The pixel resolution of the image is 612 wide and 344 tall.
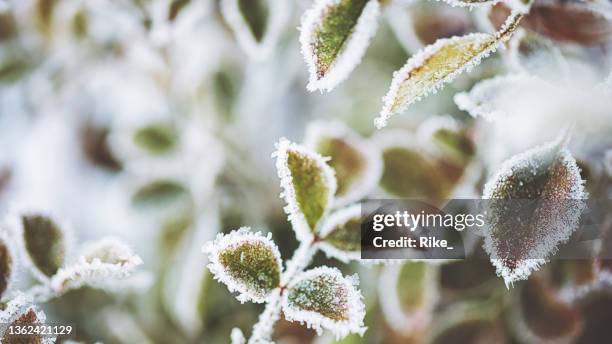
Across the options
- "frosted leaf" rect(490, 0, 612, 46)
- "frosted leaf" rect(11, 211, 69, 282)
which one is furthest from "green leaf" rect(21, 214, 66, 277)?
"frosted leaf" rect(490, 0, 612, 46)

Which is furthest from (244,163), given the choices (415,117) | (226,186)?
(415,117)

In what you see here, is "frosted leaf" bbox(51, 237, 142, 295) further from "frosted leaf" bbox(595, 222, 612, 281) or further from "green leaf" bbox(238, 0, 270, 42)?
"frosted leaf" bbox(595, 222, 612, 281)

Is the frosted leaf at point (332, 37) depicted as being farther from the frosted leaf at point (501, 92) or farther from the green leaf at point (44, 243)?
the green leaf at point (44, 243)

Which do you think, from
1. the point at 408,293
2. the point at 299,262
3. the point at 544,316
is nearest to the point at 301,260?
the point at 299,262

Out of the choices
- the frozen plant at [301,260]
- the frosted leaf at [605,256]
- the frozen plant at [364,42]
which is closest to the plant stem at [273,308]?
the frozen plant at [301,260]

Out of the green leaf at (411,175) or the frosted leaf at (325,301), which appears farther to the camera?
the green leaf at (411,175)

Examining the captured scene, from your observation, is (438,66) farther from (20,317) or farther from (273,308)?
(20,317)
